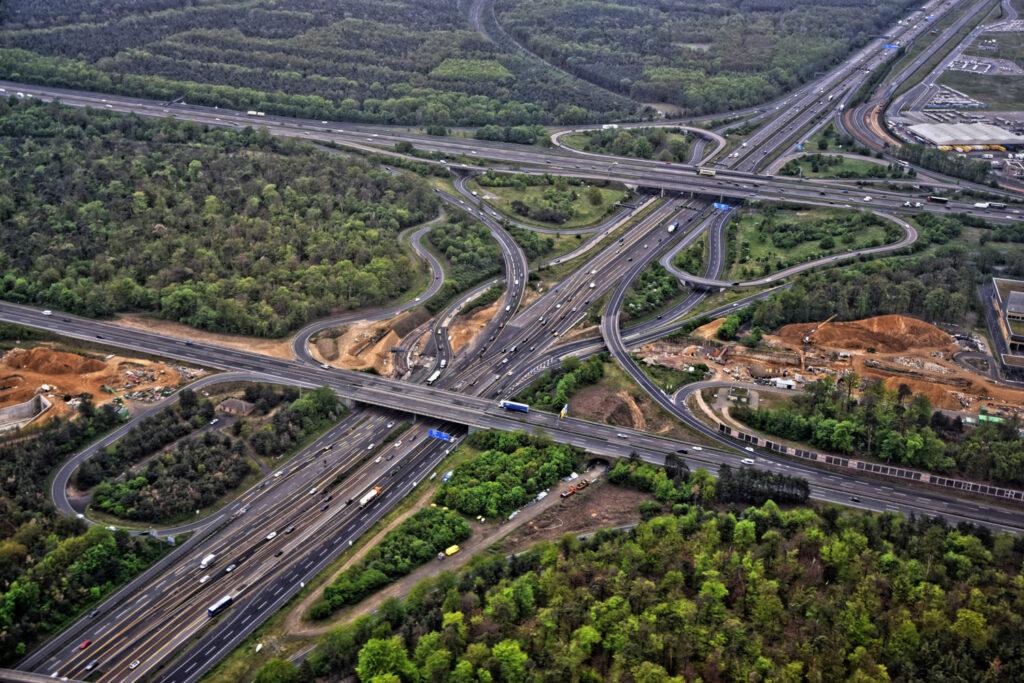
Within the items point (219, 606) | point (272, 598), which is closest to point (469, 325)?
point (272, 598)

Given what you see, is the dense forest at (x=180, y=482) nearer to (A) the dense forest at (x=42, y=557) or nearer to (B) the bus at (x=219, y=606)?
(A) the dense forest at (x=42, y=557)

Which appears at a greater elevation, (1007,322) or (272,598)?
(1007,322)

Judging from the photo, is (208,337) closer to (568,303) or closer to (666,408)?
(568,303)

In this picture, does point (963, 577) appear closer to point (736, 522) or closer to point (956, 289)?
point (736, 522)

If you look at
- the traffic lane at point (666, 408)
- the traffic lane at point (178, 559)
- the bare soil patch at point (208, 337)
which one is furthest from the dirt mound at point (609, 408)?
the bare soil patch at point (208, 337)

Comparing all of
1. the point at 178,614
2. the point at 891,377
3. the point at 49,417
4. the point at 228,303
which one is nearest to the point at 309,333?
the point at 228,303

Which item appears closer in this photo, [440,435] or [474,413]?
[440,435]
